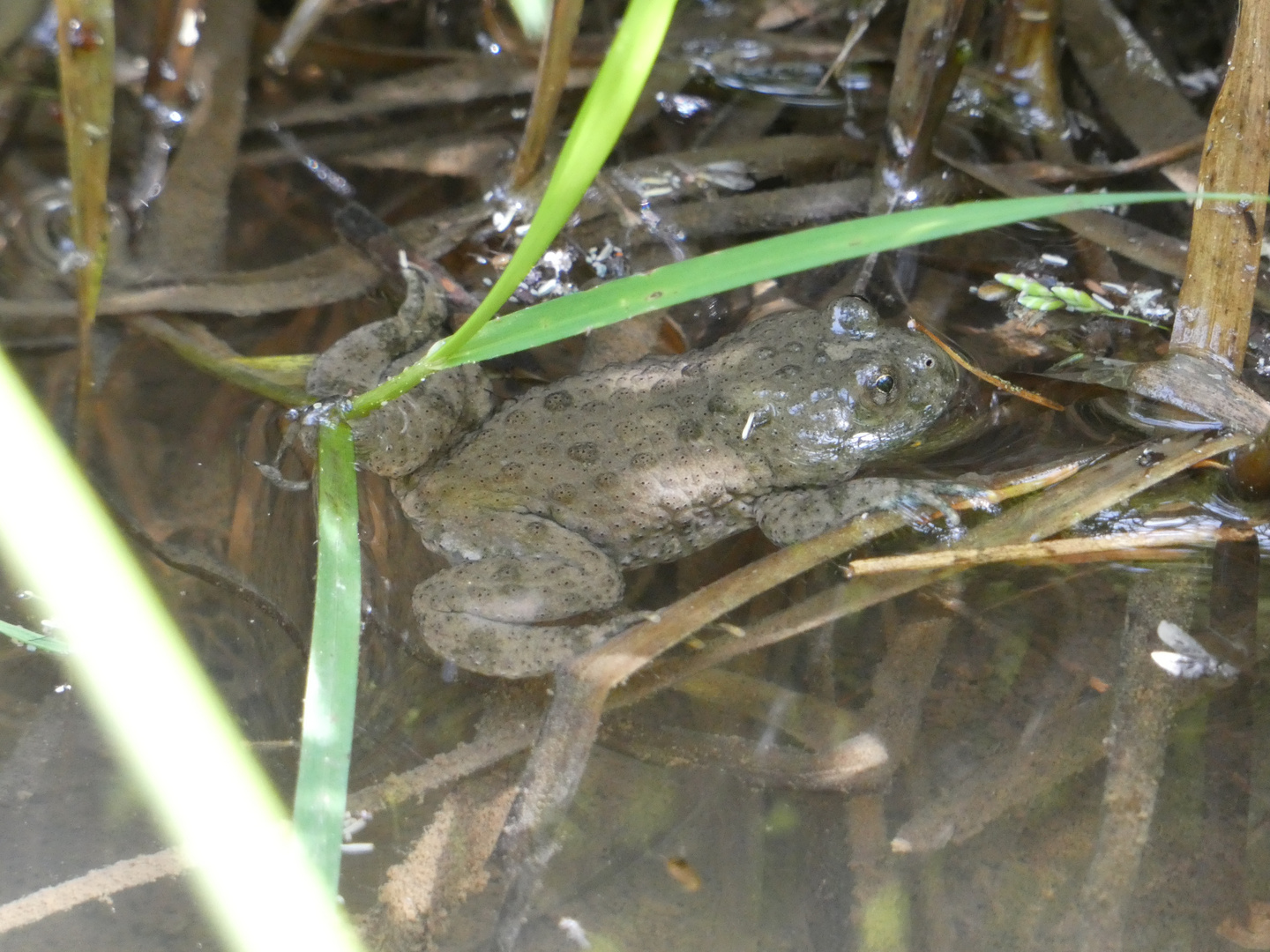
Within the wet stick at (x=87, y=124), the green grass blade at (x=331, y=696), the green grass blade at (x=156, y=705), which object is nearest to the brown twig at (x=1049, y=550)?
the green grass blade at (x=331, y=696)

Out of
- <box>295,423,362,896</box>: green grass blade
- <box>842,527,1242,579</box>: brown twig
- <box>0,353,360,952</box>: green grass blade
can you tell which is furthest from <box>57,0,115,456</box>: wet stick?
<box>842,527,1242,579</box>: brown twig

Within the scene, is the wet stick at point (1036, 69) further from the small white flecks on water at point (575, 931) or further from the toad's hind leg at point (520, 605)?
the small white flecks on water at point (575, 931)

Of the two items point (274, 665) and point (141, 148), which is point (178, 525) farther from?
point (141, 148)

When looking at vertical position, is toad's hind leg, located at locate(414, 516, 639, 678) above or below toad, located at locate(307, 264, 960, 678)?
below

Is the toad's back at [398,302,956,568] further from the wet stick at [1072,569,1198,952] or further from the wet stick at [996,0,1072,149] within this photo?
the wet stick at [996,0,1072,149]

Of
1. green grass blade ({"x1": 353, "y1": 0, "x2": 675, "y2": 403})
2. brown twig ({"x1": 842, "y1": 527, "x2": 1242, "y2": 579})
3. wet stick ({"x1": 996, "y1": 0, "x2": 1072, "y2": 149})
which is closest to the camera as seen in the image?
green grass blade ({"x1": 353, "y1": 0, "x2": 675, "y2": 403})
